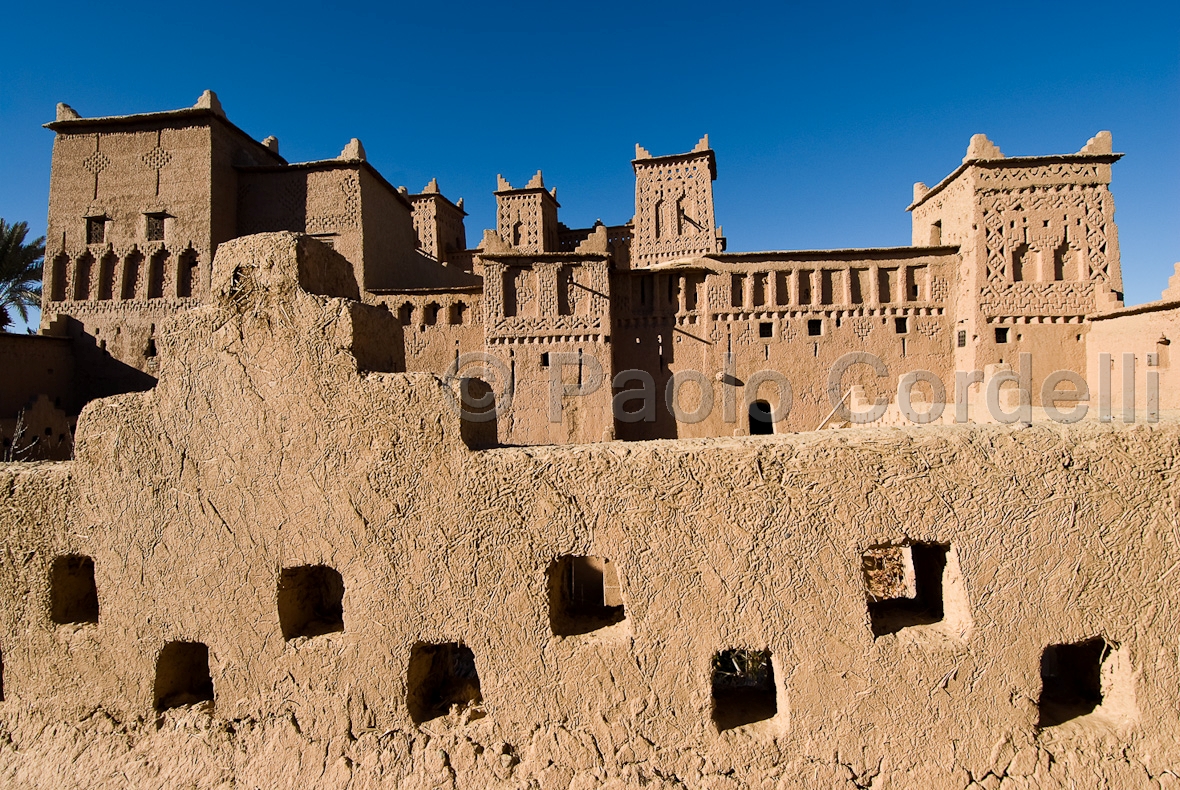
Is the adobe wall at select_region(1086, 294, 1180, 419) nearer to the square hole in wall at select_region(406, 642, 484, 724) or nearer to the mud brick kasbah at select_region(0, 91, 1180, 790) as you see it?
the mud brick kasbah at select_region(0, 91, 1180, 790)

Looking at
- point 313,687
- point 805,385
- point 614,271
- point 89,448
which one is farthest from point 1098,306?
point 89,448

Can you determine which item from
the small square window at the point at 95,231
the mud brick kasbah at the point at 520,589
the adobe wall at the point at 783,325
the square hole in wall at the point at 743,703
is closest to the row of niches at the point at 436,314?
the adobe wall at the point at 783,325

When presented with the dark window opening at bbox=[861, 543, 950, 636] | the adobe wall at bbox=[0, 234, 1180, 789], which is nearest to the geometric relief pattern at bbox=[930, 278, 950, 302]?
the dark window opening at bbox=[861, 543, 950, 636]

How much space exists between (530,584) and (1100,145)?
19.0 m

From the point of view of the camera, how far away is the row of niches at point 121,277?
17922mm

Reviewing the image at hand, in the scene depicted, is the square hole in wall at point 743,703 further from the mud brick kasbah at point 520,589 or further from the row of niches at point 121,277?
the row of niches at point 121,277

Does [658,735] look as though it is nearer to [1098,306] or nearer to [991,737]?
[991,737]

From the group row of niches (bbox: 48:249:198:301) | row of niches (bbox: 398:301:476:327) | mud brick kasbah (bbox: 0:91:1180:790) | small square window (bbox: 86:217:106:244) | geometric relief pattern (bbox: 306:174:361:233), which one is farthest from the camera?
small square window (bbox: 86:217:106:244)

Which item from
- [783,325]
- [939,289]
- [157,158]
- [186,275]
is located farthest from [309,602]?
[157,158]

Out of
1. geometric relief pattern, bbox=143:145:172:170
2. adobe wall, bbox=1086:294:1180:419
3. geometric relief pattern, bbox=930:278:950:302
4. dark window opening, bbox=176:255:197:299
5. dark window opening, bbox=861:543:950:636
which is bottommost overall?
dark window opening, bbox=861:543:950:636

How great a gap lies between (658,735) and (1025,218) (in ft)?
56.4

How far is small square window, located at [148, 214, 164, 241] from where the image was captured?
17984 mm

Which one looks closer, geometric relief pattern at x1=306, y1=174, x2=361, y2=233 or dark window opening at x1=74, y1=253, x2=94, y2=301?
geometric relief pattern at x1=306, y1=174, x2=361, y2=233

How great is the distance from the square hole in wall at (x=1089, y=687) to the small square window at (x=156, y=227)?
22647 millimetres
